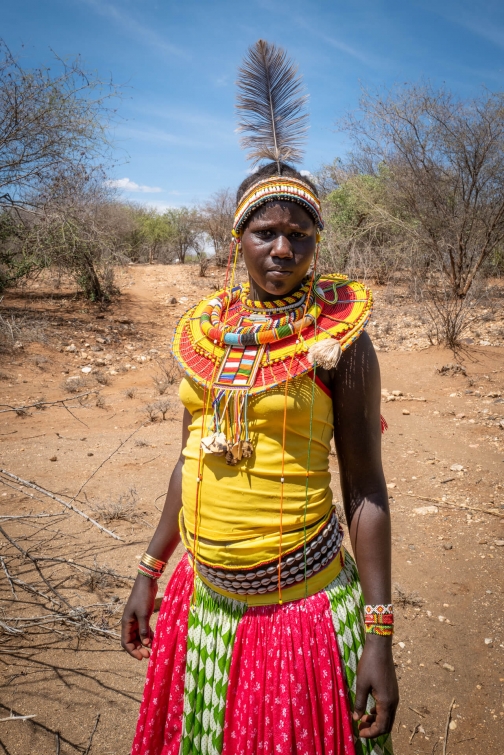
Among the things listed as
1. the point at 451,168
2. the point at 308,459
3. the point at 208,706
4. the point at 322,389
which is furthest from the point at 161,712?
the point at 451,168

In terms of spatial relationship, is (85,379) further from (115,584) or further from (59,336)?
(115,584)

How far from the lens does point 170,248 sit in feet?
90.4

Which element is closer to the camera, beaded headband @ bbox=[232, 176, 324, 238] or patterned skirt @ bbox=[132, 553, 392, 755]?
patterned skirt @ bbox=[132, 553, 392, 755]

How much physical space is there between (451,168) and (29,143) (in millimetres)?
9130

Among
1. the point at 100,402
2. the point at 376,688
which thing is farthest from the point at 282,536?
the point at 100,402

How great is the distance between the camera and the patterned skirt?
40.1 inches

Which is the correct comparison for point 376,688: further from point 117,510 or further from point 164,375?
point 164,375

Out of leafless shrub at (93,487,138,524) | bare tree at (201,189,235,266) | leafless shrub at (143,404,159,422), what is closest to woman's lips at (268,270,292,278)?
leafless shrub at (93,487,138,524)

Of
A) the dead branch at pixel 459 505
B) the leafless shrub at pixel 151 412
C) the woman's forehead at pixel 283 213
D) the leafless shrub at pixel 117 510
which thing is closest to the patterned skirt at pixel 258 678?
the woman's forehead at pixel 283 213

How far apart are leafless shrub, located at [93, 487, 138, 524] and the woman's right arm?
208 cm

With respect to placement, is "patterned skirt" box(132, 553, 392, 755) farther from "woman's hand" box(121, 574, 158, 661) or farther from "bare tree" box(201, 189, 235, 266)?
"bare tree" box(201, 189, 235, 266)

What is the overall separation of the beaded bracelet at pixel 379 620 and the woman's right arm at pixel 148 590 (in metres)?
0.56

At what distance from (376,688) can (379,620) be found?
12 centimetres

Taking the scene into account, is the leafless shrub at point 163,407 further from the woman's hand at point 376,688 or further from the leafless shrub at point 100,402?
the woman's hand at point 376,688
